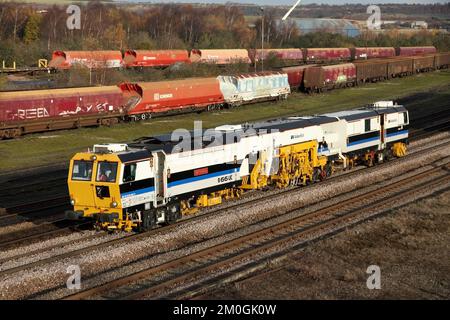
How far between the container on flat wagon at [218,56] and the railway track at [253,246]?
57062 millimetres

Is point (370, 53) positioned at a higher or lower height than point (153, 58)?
higher

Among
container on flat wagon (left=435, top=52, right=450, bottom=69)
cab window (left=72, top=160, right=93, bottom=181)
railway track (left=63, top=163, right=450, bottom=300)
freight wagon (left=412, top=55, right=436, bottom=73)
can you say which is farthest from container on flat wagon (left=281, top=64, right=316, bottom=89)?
cab window (left=72, top=160, right=93, bottom=181)

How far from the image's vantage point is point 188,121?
55781 millimetres

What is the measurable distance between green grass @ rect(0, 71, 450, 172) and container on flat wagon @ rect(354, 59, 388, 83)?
116 centimetres

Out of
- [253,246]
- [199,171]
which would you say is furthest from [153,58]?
[253,246]

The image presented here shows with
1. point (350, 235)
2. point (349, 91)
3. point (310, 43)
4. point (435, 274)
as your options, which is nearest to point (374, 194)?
point (350, 235)

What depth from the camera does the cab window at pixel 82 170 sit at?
23.2 m

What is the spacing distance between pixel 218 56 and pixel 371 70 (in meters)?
19.4

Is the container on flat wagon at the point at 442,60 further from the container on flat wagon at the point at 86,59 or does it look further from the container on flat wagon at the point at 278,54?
the container on flat wagon at the point at 86,59

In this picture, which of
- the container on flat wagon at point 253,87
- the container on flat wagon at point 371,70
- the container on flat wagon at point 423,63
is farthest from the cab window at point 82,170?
the container on flat wagon at point 423,63

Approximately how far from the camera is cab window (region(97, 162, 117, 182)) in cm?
Answer: 2263

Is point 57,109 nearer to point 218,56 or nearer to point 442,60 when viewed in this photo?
point 218,56
